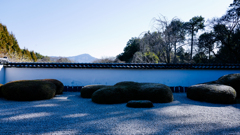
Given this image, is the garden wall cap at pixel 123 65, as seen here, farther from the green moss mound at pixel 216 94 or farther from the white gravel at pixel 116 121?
the white gravel at pixel 116 121

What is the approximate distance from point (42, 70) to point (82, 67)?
1979 millimetres

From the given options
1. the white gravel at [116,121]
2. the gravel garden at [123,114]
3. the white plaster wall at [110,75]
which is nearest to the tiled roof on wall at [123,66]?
the white plaster wall at [110,75]

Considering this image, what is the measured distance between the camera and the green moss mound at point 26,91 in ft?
16.2

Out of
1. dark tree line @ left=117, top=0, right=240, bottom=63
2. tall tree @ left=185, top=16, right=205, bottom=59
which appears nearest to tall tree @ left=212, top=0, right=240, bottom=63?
dark tree line @ left=117, top=0, right=240, bottom=63

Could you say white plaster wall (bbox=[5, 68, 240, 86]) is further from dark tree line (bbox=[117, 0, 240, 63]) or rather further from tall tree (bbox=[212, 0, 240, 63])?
tall tree (bbox=[212, 0, 240, 63])

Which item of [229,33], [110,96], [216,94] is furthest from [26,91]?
[229,33]

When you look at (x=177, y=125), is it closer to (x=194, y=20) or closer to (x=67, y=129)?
(x=67, y=129)

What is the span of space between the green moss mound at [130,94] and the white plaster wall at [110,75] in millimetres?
2216

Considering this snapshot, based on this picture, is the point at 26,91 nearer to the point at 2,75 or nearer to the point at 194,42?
the point at 2,75

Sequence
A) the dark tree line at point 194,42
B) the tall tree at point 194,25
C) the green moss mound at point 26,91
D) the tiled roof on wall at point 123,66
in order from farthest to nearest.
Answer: the tall tree at point 194,25
the dark tree line at point 194,42
the tiled roof on wall at point 123,66
the green moss mound at point 26,91

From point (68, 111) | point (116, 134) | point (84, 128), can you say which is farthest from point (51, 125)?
point (116, 134)

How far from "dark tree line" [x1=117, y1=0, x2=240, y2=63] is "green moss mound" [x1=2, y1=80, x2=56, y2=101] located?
299 inches

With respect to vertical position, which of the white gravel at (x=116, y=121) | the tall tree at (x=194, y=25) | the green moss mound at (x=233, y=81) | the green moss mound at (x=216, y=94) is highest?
the tall tree at (x=194, y=25)

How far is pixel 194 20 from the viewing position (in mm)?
16266
